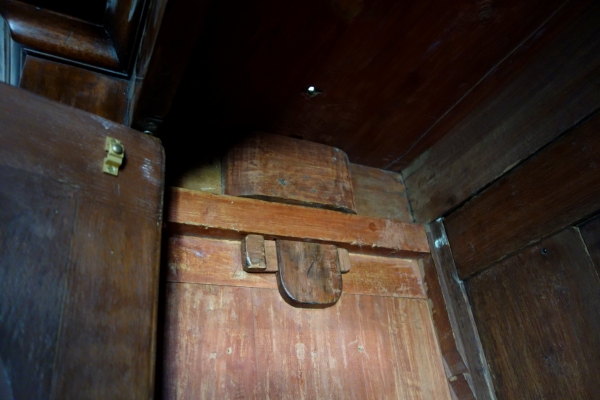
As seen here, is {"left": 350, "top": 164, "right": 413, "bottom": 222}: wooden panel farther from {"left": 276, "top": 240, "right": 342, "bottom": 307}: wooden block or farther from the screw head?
the screw head

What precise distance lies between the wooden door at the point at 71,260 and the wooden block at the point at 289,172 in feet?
1.24

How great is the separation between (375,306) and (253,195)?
420 mm

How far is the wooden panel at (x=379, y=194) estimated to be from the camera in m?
1.34

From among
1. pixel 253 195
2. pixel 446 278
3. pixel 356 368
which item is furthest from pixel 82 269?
pixel 446 278

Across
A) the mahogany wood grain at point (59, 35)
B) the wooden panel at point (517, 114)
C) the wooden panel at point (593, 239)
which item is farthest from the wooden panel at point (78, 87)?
the wooden panel at point (593, 239)

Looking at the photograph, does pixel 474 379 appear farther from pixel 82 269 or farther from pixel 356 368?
pixel 82 269

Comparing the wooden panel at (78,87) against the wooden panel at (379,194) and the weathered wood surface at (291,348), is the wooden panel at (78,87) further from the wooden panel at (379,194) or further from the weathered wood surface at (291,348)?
the wooden panel at (379,194)

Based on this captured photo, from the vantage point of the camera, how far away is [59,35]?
0.88 meters

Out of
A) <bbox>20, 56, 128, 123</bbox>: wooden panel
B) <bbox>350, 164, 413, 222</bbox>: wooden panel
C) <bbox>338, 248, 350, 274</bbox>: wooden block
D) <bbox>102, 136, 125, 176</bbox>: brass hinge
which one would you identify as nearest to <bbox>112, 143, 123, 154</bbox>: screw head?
<bbox>102, 136, 125, 176</bbox>: brass hinge

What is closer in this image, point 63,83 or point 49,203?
point 49,203

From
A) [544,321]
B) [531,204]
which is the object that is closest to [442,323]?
[544,321]

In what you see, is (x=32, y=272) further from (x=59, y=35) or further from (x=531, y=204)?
(x=531, y=204)

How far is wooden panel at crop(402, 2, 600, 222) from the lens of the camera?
3.20 feet

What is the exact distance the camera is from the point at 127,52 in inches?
35.1
